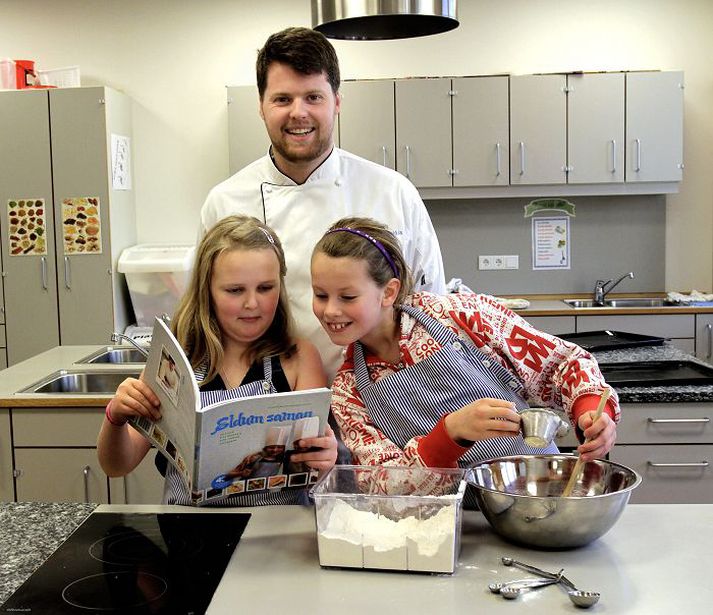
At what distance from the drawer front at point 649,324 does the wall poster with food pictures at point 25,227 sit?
2.92 m

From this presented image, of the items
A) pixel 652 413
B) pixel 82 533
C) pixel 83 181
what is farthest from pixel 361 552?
pixel 83 181

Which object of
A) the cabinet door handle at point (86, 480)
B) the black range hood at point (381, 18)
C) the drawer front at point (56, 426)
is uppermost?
the black range hood at point (381, 18)

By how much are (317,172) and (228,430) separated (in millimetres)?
989

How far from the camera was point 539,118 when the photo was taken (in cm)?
488

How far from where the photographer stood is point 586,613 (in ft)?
3.93

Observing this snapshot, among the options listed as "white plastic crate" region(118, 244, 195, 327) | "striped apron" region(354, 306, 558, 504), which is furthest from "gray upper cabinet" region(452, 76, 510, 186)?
"striped apron" region(354, 306, 558, 504)

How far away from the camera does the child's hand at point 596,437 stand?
1.52m

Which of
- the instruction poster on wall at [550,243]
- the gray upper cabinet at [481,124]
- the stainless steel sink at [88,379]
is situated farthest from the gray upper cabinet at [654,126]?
the stainless steel sink at [88,379]

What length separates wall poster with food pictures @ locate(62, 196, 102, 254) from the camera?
4836 mm

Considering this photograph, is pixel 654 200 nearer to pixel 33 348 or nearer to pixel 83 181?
pixel 83 181

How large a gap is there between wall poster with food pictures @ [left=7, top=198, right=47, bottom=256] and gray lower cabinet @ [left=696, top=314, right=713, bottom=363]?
11.5 feet

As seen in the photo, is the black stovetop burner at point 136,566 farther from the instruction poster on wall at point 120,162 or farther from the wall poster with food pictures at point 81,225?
the instruction poster on wall at point 120,162

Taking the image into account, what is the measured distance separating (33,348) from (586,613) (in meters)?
4.30

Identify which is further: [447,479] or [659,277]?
[659,277]
